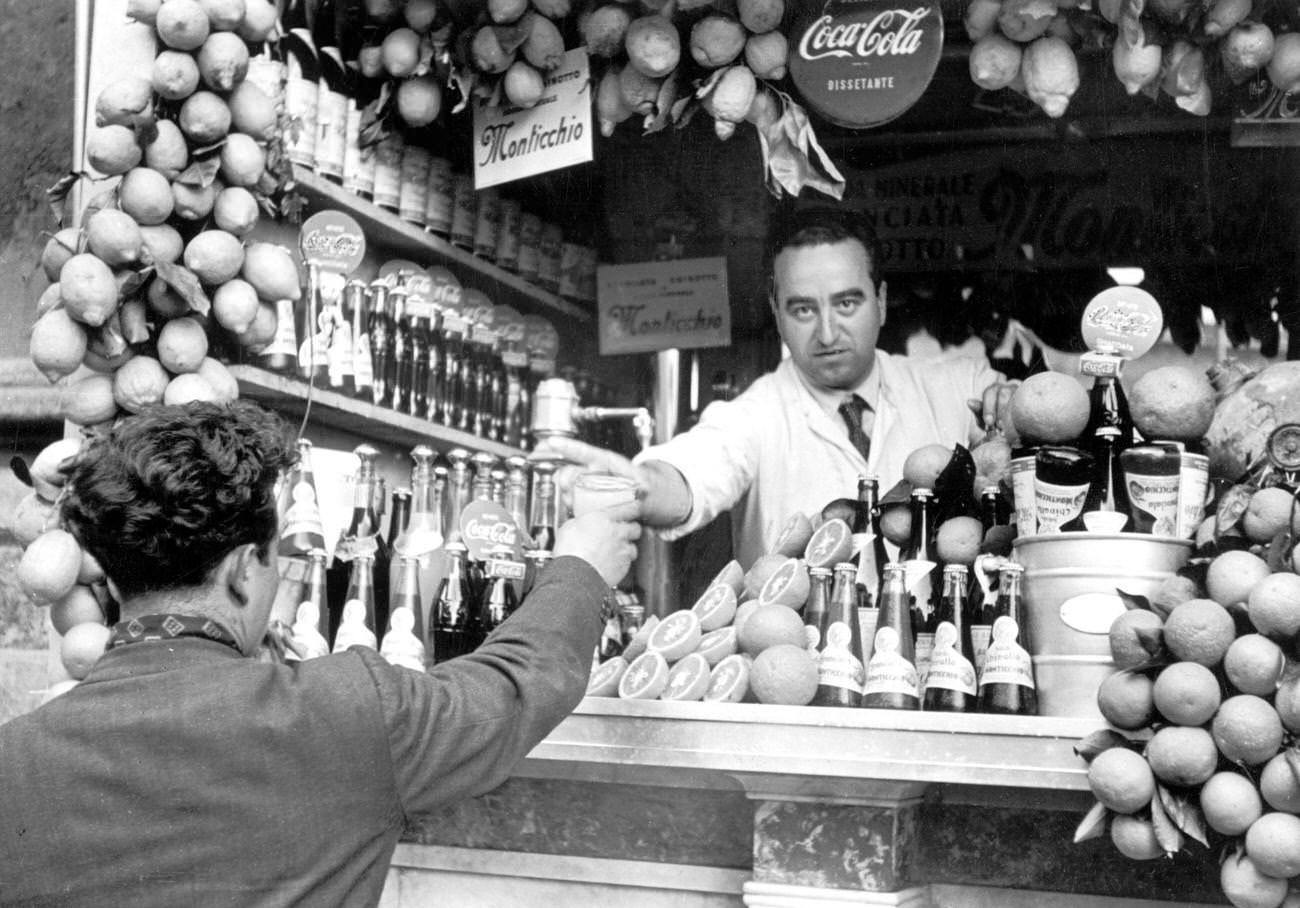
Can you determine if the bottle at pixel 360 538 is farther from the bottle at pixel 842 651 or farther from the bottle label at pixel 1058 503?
the bottle label at pixel 1058 503

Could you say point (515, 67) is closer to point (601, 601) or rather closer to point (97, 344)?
point (97, 344)

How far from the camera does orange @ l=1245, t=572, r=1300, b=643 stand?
6.59 feet

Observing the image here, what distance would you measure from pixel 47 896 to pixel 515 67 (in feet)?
7.05

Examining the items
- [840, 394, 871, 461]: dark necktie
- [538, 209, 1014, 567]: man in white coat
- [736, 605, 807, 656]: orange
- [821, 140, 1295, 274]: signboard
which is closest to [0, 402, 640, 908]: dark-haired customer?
[736, 605, 807, 656]: orange

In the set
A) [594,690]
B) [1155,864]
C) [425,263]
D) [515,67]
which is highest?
[515,67]

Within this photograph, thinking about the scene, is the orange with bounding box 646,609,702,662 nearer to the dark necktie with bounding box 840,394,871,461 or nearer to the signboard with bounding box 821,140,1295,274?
the dark necktie with bounding box 840,394,871,461

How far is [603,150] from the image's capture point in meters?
4.82

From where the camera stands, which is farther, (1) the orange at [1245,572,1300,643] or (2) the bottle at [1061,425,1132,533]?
(2) the bottle at [1061,425,1132,533]

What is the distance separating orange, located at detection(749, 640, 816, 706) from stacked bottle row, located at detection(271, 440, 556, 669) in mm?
577

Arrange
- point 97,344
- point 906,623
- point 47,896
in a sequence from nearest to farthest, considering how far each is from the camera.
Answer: point 47,896
point 906,623
point 97,344

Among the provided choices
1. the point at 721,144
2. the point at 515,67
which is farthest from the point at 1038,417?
the point at 721,144

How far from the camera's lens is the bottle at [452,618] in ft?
10.3

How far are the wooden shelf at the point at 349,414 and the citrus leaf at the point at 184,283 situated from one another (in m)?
0.21

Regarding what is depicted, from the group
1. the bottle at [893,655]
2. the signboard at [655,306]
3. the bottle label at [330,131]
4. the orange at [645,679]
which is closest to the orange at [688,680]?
the orange at [645,679]
